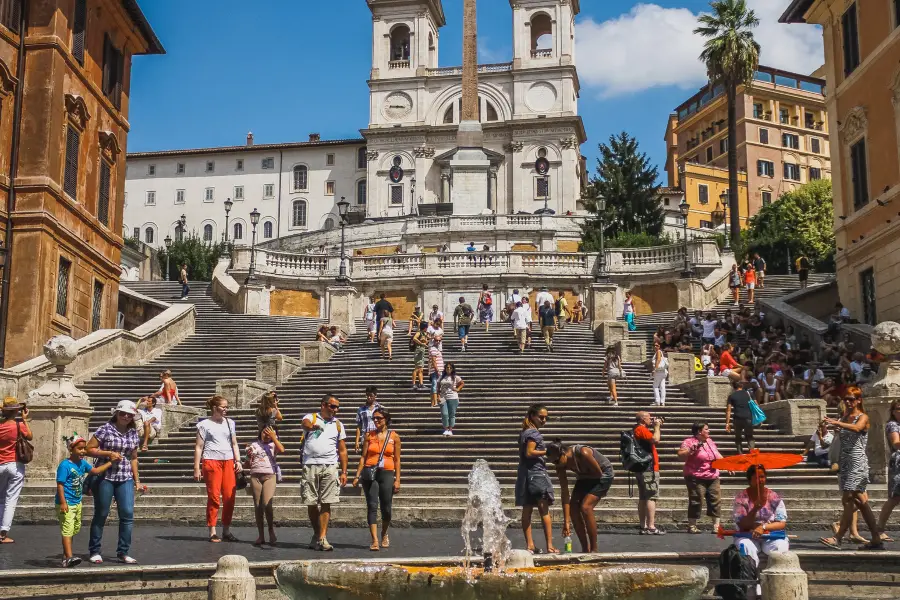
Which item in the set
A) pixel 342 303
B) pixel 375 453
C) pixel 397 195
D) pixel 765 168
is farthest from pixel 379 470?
pixel 765 168

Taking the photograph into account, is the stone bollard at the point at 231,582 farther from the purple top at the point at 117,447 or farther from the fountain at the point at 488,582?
the purple top at the point at 117,447

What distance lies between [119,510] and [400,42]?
8624 cm

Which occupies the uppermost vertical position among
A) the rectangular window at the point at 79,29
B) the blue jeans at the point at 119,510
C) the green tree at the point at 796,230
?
the green tree at the point at 796,230

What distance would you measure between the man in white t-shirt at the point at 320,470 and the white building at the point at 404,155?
70.5 meters

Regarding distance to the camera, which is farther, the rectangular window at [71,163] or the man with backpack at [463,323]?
the man with backpack at [463,323]

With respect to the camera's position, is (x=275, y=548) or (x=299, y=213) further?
(x=299, y=213)

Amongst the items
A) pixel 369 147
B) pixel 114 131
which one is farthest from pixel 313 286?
pixel 369 147

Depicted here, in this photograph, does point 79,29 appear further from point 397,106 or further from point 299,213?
point 299,213

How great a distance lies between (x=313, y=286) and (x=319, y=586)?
32.5m

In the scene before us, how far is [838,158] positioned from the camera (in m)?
31.6

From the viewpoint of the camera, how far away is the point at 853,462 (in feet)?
41.3

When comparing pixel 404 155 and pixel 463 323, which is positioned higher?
pixel 404 155

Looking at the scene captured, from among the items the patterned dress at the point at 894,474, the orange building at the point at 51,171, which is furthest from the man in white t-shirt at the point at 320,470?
the orange building at the point at 51,171

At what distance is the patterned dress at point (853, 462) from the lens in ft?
41.0
